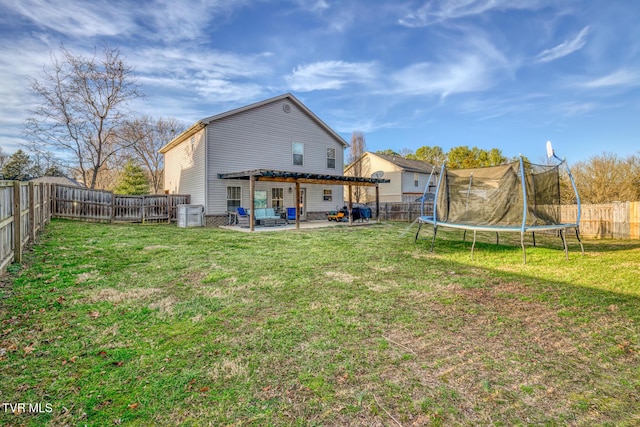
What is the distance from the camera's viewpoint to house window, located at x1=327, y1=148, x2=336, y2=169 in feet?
62.5

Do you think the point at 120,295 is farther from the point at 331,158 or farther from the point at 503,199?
the point at 331,158

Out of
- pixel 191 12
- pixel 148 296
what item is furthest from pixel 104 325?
pixel 191 12

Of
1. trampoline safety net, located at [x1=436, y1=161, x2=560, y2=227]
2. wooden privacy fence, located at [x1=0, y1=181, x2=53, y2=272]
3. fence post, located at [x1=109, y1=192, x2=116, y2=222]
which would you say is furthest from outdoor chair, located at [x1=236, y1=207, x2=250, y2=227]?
trampoline safety net, located at [x1=436, y1=161, x2=560, y2=227]

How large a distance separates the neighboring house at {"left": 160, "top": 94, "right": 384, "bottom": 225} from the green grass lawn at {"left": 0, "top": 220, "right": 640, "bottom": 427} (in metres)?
8.21

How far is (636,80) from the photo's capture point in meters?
11.5

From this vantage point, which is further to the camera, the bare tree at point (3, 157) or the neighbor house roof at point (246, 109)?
the bare tree at point (3, 157)

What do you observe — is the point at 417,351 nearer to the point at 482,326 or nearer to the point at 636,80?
the point at 482,326

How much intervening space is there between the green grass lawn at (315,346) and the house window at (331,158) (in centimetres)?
1403

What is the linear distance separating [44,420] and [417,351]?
2.81 meters

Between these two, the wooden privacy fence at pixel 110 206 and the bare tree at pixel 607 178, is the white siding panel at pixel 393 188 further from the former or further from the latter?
the wooden privacy fence at pixel 110 206

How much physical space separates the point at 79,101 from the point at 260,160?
49.7 feet

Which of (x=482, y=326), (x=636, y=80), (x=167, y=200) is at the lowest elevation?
(x=482, y=326)

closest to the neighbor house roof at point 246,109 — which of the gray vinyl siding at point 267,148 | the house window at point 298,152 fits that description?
the gray vinyl siding at point 267,148

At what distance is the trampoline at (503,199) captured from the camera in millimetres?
7254
